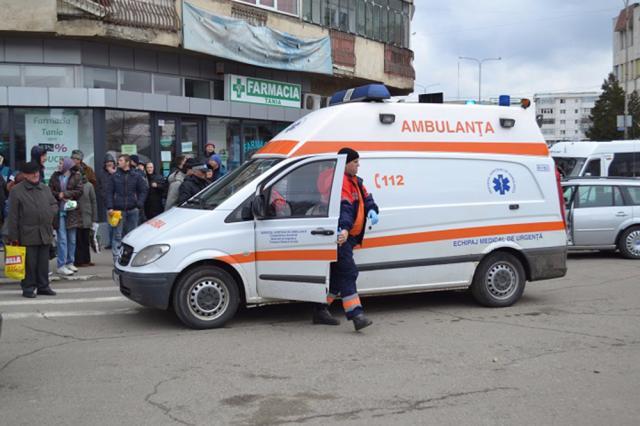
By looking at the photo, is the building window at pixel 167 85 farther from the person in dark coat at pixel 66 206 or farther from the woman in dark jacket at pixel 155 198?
the person in dark coat at pixel 66 206

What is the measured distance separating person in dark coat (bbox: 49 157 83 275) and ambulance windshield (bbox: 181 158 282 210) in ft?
12.5

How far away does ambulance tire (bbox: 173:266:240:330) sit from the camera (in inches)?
295

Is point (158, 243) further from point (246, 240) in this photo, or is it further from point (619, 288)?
point (619, 288)

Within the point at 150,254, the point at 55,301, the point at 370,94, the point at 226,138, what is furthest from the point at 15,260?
the point at 226,138

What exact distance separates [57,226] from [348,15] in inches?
598

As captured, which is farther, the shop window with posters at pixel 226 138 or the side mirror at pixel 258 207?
the shop window with posters at pixel 226 138

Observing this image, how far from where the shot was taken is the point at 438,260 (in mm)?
8461

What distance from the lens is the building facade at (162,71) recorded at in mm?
15906

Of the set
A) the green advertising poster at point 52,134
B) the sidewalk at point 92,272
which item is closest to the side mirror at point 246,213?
the sidewalk at point 92,272

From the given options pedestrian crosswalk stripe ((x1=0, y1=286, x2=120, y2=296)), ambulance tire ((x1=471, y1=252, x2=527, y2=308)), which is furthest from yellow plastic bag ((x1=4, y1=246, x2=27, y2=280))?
ambulance tire ((x1=471, y1=252, x2=527, y2=308))

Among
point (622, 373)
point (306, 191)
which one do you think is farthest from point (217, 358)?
point (622, 373)

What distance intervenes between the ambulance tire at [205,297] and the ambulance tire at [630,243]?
939 centimetres

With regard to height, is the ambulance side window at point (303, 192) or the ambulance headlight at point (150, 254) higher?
the ambulance side window at point (303, 192)

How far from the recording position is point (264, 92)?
835 inches
